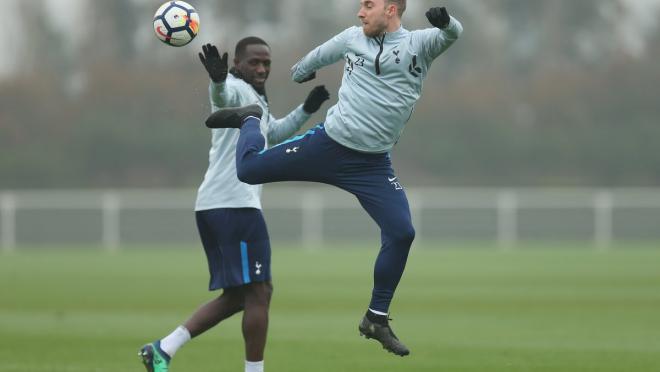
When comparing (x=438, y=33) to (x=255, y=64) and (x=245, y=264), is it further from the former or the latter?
(x=245, y=264)

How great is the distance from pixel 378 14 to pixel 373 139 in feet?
3.00

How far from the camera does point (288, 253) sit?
114ft

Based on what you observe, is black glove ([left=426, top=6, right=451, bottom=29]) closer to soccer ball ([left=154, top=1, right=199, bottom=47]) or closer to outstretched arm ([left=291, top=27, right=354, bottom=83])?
outstretched arm ([left=291, top=27, right=354, bottom=83])

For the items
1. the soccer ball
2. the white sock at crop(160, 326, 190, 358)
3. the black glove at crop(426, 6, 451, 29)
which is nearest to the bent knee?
the black glove at crop(426, 6, 451, 29)

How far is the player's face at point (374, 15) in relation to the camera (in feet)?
29.4

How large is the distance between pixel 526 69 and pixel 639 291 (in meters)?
35.4

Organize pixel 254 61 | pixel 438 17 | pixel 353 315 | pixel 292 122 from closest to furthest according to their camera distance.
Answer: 1. pixel 438 17
2. pixel 254 61
3. pixel 292 122
4. pixel 353 315

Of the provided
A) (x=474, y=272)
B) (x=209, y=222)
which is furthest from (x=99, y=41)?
(x=209, y=222)

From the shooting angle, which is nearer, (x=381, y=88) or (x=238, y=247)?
(x=381, y=88)

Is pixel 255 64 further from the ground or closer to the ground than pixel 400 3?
closer to the ground

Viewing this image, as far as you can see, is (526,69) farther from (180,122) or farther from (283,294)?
Result: (283,294)

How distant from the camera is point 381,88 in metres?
8.98

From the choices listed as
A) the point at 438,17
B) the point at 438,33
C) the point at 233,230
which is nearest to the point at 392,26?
the point at 438,33

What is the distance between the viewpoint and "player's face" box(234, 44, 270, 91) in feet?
32.1
